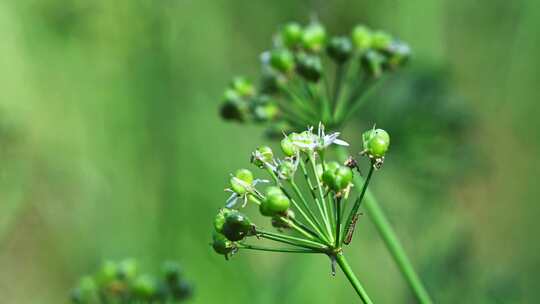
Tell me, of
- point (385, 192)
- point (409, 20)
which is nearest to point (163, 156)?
point (385, 192)

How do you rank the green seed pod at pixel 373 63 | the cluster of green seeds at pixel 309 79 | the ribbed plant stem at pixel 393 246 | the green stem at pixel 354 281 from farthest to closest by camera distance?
the green seed pod at pixel 373 63 → the cluster of green seeds at pixel 309 79 → the ribbed plant stem at pixel 393 246 → the green stem at pixel 354 281

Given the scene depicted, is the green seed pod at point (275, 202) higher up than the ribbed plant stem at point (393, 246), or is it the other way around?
the ribbed plant stem at point (393, 246)

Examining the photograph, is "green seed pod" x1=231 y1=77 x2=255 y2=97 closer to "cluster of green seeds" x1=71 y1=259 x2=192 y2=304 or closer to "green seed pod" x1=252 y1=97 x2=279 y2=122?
"green seed pod" x1=252 y1=97 x2=279 y2=122

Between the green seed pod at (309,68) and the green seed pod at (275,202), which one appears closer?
the green seed pod at (275,202)

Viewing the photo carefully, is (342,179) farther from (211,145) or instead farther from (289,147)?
(211,145)

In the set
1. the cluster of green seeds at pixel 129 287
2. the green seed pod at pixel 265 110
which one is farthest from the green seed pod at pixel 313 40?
the cluster of green seeds at pixel 129 287

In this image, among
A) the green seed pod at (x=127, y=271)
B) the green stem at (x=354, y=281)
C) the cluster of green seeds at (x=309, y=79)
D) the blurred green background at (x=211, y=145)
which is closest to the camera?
the green stem at (x=354, y=281)

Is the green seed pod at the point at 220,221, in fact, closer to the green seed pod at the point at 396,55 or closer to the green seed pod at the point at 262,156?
the green seed pod at the point at 262,156
